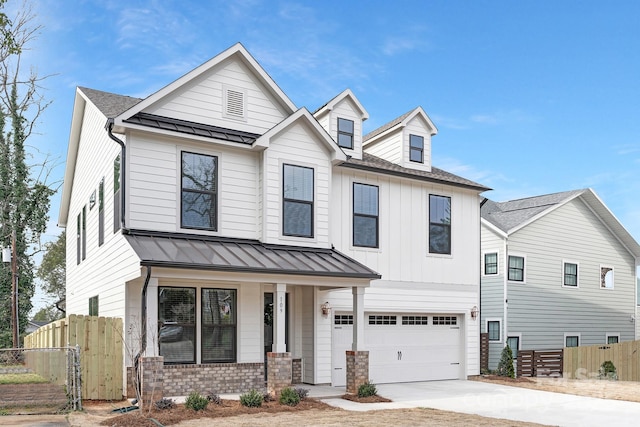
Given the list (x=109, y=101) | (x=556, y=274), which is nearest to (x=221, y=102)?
(x=109, y=101)

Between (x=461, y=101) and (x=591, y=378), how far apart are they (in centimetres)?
1109

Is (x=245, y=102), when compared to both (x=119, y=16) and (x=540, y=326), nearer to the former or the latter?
(x=119, y=16)

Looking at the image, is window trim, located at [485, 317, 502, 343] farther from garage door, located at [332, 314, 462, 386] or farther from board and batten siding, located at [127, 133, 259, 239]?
board and batten siding, located at [127, 133, 259, 239]

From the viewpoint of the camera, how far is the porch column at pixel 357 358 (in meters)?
15.3

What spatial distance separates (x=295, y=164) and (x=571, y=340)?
17.6 meters

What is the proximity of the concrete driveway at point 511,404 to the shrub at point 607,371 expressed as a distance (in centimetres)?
670

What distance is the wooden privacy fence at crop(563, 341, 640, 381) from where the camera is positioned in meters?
23.2

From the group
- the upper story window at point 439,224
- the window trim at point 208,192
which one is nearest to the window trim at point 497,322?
the upper story window at point 439,224

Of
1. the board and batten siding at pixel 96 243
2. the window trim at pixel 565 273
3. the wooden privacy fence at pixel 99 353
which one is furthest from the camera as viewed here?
the window trim at pixel 565 273

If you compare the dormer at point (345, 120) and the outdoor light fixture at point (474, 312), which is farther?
the outdoor light fixture at point (474, 312)

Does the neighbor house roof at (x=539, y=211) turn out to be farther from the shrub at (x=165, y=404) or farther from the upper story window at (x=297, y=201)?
the shrub at (x=165, y=404)

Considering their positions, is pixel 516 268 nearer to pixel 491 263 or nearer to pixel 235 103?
pixel 491 263

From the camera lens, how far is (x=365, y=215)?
60.4 ft

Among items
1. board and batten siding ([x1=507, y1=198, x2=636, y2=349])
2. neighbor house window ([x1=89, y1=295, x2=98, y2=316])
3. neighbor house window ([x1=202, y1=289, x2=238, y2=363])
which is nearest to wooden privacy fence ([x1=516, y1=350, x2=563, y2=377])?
board and batten siding ([x1=507, y1=198, x2=636, y2=349])
